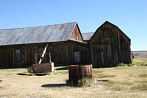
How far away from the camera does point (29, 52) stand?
40594 mm

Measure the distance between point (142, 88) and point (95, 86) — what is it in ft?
8.53

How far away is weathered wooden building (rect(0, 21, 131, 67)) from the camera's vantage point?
37219 millimetres

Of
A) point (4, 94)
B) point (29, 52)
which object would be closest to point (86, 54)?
point (29, 52)

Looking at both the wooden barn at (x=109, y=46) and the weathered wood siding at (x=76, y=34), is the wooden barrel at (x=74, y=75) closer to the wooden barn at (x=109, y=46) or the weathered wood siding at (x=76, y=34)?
the wooden barn at (x=109, y=46)

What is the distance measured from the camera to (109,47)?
123 ft

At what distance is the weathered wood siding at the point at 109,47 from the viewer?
3700 centimetres

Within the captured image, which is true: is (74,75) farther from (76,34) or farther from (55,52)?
(76,34)

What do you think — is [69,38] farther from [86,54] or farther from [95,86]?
[95,86]

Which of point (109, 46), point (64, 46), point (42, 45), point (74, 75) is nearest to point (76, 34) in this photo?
point (64, 46)

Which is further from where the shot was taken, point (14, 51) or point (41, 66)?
point (14, 51)

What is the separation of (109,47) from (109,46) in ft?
0.36

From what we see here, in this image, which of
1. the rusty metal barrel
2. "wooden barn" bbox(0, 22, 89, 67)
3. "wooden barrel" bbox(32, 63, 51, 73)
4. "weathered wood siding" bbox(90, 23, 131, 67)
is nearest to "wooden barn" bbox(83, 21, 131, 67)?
"weathered wood siding" bbox(90, 23, 131, 67)

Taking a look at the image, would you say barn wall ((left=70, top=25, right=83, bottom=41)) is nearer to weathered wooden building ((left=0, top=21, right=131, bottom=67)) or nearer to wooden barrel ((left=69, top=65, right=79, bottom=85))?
weathered wooden building ((left=0, top=21, right=131, bottom=67))

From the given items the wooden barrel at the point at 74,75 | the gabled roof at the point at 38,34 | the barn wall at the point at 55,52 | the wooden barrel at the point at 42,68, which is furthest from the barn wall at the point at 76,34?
the wooden barrel at the point at 74,75
